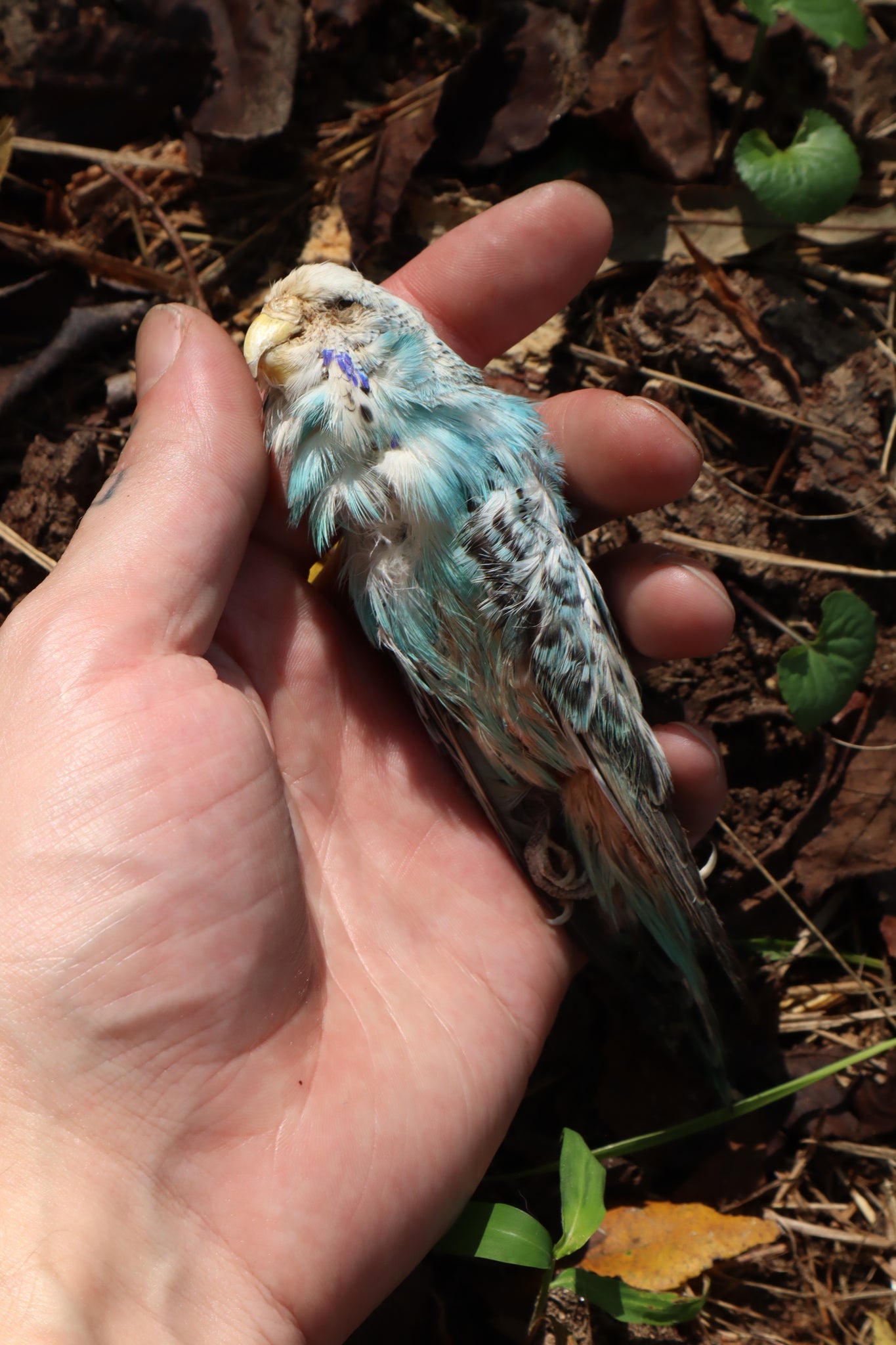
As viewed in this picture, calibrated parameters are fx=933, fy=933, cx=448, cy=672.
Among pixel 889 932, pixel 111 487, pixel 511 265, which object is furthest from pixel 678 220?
pixel 889 932

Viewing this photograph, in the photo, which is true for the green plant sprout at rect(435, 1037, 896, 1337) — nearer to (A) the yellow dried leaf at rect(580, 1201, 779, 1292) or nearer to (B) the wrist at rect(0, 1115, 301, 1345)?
(A) the yellow dried leaf at rect(580, 1201, 779, 1292)

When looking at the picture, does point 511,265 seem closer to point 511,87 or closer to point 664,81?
point 511,87

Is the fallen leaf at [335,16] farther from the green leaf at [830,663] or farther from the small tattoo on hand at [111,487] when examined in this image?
the green leaf at [830,663]

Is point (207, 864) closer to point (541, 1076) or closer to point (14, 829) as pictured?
point (14, 829)

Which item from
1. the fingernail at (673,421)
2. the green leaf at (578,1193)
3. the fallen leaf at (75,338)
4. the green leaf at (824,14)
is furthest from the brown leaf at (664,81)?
the green leaf at (578,1193)

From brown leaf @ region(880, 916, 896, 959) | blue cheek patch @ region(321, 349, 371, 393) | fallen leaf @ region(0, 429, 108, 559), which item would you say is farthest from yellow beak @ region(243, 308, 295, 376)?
brown leaf @ region(880, 916, 896, 959)

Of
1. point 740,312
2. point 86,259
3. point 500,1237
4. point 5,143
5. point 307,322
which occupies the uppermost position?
point 5,143
